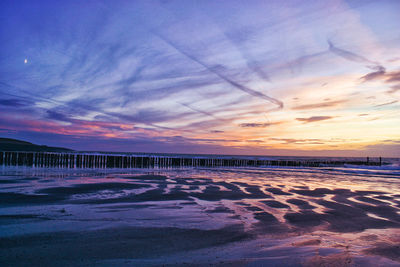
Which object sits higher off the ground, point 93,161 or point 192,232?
point 192,232

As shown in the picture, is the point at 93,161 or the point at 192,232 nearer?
the point at 192,232

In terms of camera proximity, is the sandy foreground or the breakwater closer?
the sandy foreground

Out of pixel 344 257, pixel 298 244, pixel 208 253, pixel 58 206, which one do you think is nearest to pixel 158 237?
pixel 208 253

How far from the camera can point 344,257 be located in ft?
13.5

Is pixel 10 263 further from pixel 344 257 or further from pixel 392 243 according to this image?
pixel 392 243

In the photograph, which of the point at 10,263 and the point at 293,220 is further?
the point at 293,220

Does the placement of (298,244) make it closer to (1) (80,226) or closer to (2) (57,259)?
(2) (57,259)

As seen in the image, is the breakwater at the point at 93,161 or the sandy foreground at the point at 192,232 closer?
the sandy foreground at the point at 192,232

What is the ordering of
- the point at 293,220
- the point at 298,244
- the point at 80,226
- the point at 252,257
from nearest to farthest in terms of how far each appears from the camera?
the point at 252,257
the point at 298,244
the point at 80,226
the point at 293,220

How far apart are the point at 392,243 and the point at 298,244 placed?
6.30ft

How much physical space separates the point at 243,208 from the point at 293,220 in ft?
5.78

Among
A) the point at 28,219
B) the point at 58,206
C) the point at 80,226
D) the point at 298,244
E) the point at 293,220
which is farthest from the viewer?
the point at 58,206

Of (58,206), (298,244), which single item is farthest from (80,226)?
(298,244)

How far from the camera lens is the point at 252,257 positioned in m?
4.08
